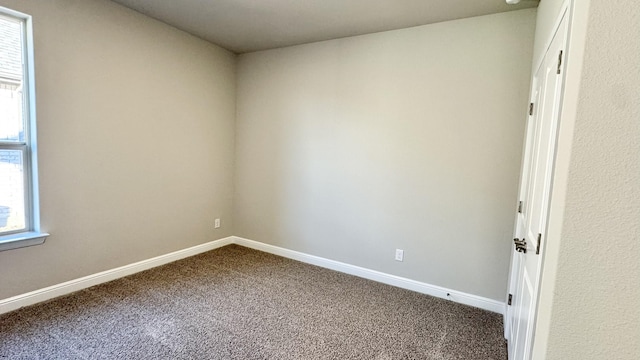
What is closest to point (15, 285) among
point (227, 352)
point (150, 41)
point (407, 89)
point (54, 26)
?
point (227, 352)

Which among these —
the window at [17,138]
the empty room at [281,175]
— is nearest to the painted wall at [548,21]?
the empty room at [281,175]

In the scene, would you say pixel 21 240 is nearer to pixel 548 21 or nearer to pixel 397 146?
pixel 397 146

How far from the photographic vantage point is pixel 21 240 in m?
2.37

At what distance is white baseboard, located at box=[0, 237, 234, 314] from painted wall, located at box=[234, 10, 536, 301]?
954mm

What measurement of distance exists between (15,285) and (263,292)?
1930mm

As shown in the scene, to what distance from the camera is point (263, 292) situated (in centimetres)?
291

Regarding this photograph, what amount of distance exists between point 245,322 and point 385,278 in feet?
5.05

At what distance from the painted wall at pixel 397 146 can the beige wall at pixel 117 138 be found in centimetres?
67

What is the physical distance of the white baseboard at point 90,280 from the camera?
240 cm

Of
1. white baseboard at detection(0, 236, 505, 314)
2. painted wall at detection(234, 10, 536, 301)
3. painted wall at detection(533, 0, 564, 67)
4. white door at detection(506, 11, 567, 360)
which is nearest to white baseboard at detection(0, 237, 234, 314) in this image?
white baseboard at detection(0, 236, 505, 314)

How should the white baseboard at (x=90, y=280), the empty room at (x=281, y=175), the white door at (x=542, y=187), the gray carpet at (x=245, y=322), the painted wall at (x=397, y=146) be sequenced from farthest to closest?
the painted wall at (x=397, y=146) → the white baseboard at (x=90, y=280) → the empty room at (x=281, y=175) → the gray carpet at (x=245, y=322) → the white door at (x=542, y=187)

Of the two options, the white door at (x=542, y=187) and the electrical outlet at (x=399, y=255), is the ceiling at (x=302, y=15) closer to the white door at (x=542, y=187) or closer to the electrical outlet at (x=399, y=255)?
the white door at (x=542, y=187)

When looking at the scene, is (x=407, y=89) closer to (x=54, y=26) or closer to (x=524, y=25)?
(x=524, y=25)

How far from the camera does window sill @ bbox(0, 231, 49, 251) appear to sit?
7.59ft
